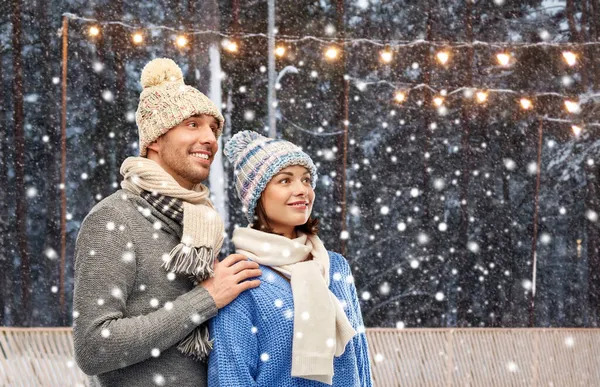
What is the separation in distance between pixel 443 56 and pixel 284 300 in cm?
419

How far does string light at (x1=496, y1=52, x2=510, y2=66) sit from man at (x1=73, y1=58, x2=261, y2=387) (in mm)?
4153

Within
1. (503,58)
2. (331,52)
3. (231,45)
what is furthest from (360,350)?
(503,58)

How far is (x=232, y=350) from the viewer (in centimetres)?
161

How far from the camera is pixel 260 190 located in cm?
179

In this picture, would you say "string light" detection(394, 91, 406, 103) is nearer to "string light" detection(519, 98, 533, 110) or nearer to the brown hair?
"string light" detection(519, 98, 533, 110)

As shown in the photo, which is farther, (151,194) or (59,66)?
(59,66)

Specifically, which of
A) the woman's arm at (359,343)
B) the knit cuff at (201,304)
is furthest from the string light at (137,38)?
the knit cuff at (201,304)

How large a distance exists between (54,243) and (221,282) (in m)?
3.91

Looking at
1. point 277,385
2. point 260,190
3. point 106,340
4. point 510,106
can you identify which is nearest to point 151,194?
point 260,190

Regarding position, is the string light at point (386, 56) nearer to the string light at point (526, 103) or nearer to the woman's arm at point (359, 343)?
the string light at point (526, 103)

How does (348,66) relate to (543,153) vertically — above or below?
above

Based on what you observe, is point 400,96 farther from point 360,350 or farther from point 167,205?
point 167,205

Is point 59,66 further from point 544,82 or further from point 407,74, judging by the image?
point 544,82

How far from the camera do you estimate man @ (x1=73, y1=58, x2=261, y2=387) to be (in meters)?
1.57
